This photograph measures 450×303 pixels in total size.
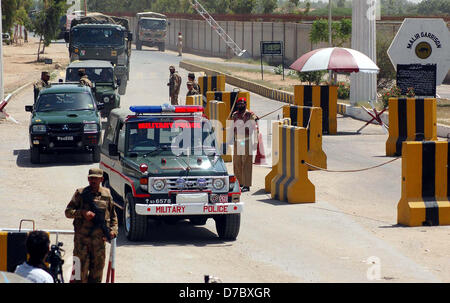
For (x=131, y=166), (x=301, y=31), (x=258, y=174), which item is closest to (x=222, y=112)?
(x=258, y=174)

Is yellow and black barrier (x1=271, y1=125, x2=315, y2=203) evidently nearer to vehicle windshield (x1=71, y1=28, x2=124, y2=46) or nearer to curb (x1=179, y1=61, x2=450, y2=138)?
curb (x1=179, y1=61, x2=450, y2=138)

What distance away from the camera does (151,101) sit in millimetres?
35719

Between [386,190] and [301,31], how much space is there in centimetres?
4799

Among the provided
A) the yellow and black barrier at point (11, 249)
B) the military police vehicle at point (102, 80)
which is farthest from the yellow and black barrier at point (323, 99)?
the yellow and black barrier at point (11, 249)

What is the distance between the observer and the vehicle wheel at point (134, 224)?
12.4 meters

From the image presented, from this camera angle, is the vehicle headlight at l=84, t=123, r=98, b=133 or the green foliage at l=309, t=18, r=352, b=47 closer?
the vehicle headlight at l=84, t=123, r=98, b=133

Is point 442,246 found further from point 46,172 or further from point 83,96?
point 83,96

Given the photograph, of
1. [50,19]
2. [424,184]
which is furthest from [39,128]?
[50,19]

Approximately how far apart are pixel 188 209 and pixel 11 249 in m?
3.91

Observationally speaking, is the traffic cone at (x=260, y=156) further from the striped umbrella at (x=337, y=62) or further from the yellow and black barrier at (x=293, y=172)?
the striped umbrella at (x=337, y=62)

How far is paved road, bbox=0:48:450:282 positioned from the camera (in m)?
10.8

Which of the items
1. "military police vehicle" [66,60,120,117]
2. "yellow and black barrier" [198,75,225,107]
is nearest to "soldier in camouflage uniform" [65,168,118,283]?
"military police vehicle" [66,60,120,117]

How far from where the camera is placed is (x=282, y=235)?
13.2 m

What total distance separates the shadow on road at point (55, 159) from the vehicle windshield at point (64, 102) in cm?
116
